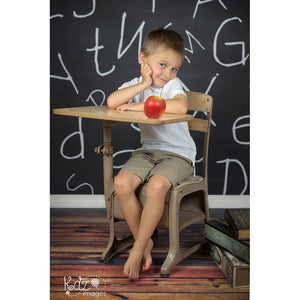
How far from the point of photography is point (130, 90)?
6.05 ft

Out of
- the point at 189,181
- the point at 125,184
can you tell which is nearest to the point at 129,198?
the point at 125,184

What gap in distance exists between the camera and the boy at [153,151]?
175 centimetres

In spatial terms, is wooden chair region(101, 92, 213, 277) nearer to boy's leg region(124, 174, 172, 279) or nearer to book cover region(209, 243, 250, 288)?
boy's leg region(124, 174, 172, 279)

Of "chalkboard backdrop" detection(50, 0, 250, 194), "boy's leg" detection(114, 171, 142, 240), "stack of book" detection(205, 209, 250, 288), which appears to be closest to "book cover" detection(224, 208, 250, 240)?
"stack of book" detection(205, 209, 250, 288)

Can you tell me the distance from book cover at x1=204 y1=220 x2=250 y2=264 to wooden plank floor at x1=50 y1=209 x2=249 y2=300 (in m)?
0.12

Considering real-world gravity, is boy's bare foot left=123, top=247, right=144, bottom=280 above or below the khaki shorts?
below

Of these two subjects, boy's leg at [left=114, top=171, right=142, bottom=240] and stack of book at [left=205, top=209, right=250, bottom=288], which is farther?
boy's leg at [left=114, top=171, right=142, bottom=240]

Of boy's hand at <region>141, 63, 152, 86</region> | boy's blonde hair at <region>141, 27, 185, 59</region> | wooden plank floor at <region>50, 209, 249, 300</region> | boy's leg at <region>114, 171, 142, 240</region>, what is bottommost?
wooden plank floor at <region>50, 209, 249, 300</region>

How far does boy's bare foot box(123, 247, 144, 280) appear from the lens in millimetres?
1730

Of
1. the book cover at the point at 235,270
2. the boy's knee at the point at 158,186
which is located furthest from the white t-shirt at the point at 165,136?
the book cover at the point at 235,270

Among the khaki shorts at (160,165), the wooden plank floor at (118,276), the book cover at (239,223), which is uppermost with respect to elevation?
the khaki shorts at (160,165)

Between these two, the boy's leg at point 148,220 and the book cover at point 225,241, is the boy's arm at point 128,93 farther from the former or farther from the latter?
the book cover at point 225,241
